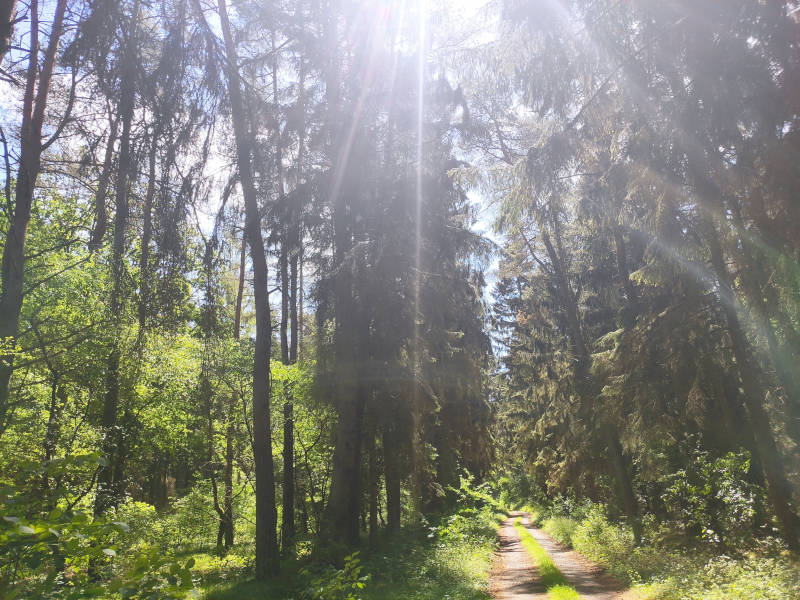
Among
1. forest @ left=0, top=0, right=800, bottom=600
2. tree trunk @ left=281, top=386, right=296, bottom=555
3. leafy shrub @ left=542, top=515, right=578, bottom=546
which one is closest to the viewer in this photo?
forest @ left=0, top=0, right=800, bottom=600

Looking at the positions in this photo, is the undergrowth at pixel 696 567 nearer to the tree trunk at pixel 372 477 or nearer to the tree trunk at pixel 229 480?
the tree trunk at pixel 372 477

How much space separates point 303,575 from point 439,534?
575 centimetres

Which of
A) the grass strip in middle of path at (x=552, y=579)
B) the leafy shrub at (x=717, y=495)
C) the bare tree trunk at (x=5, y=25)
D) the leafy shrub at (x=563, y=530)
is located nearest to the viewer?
the bare tree trunk at (x=5, y=25)

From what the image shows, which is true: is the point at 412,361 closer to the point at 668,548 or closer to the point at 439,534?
the point at 439,534

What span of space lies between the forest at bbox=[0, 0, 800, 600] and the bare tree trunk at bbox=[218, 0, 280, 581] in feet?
0.21

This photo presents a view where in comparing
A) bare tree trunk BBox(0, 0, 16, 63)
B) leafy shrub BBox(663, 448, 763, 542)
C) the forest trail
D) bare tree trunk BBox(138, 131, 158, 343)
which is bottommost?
the forest trail

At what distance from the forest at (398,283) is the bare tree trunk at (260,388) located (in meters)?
0.06

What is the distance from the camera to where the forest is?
217 inches

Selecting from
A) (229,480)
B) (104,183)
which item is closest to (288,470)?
(229,480)

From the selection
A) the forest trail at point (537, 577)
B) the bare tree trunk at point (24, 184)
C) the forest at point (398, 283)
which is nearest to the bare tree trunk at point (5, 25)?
the forest at point (398, 283)

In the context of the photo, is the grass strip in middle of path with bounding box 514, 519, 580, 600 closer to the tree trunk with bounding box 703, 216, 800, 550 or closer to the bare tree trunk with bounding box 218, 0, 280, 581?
the tree trunk with bounding box 703, 216, 800, 550

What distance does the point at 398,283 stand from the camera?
11.7m

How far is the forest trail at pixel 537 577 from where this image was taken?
1014 cm

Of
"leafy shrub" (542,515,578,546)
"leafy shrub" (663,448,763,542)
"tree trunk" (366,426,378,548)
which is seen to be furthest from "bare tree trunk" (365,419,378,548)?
"leafy shrub" (542,515,578,546)
